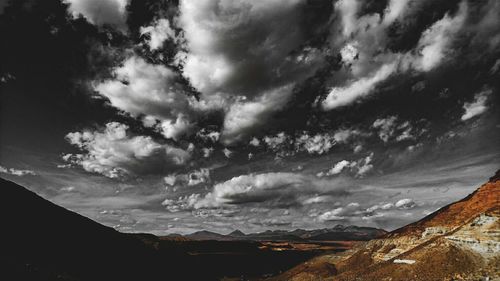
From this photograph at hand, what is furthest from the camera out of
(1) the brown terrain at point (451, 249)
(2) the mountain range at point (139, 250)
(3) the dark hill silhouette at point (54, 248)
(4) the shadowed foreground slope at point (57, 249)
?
(1) the brown terrain at point (451, 249)

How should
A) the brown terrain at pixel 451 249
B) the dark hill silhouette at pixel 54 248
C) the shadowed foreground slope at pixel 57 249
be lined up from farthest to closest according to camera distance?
the brown terrain at pixel 451 249, the shadowed foreground slope at pixel 57 249, the dark hill silhouette at pixel 54 248

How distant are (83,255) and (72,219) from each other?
20.1 m

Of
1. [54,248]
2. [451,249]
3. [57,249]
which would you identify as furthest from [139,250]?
[451,249]

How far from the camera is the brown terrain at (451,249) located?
207 feet

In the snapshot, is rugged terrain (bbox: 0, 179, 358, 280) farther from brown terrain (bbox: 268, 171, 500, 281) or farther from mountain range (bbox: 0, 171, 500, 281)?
brown terrain (bbox: 268, 171, 500, 281)

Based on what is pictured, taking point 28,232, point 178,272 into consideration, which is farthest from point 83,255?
point 178,272

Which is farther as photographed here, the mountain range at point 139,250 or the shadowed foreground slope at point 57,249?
the mountain range at point 139,250

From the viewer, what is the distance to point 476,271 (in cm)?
6056

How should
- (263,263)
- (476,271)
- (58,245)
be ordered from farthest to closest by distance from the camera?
(263,263) < (58,245) < (476,271)

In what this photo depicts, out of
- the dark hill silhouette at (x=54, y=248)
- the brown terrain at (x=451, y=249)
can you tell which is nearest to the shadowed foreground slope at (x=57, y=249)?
the dark hill silhouette at (x=54, y=248)

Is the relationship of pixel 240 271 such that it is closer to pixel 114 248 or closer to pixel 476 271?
pixel 114 248

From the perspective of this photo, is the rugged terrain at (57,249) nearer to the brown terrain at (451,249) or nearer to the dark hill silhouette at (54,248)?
the dark hill silhouette at (54,248)

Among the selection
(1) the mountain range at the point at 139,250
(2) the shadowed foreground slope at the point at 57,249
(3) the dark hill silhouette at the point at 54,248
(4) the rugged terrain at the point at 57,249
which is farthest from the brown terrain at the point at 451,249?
(3) the dark hill silhouette at the point at 54,248

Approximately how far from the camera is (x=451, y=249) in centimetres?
7000
